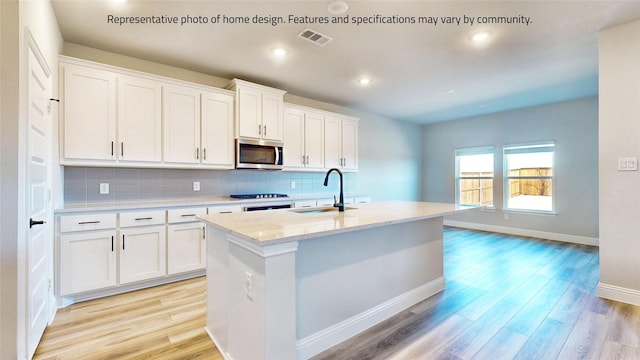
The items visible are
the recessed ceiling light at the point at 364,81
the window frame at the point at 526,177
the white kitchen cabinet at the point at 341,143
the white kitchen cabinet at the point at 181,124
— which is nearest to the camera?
the white kitchen cabinet at the point at 181,124

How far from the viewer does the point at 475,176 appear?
638 centimetres

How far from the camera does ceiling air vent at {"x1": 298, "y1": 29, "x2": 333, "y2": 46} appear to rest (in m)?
2.68

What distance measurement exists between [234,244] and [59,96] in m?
2.43

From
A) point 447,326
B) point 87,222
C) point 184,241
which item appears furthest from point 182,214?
point 447,326

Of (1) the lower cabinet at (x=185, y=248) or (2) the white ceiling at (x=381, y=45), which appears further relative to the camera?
(1) the lower cabinet at (x=185, y=248)

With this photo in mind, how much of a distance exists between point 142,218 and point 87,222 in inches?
16.9

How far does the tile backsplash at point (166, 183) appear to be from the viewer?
9.61 feet

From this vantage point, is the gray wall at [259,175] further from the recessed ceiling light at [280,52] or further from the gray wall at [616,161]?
the gray wall at [616,161]

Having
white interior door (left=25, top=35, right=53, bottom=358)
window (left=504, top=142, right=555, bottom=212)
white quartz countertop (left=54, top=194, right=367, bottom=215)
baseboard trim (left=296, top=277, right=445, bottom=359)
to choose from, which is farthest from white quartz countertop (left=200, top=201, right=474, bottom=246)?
window (left=504, top=142, right=555, bottom=212)

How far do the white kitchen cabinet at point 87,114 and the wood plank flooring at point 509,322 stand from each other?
9.11ft

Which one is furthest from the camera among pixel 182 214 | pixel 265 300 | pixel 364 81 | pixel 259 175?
Result: pixel 259 175

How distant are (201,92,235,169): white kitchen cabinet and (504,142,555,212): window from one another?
546cm

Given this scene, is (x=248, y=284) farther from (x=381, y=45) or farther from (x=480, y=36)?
(x=480, y=36)

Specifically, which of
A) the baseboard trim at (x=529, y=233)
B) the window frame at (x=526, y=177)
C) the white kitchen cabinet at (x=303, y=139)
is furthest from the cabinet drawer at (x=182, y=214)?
the window frame at (x=526, y=177)
